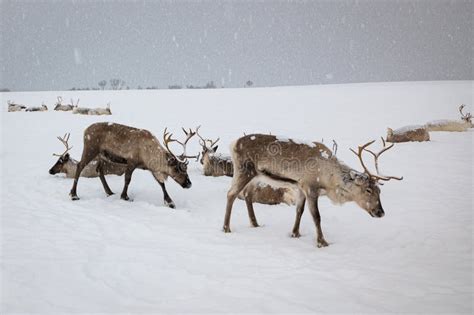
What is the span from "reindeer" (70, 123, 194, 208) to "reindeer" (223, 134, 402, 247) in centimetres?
202

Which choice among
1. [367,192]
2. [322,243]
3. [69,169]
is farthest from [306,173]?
[69,169]

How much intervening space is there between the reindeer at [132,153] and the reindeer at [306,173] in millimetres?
2017

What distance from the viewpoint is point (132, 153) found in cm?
783

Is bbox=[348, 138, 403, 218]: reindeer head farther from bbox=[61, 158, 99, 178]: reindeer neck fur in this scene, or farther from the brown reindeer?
bbox=[61, 158, 99, 178]: reindeer neck fur

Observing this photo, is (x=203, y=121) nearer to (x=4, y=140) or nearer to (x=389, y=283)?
(x=4, y=140)

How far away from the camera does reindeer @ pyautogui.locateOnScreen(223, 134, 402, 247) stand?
5.46 metres

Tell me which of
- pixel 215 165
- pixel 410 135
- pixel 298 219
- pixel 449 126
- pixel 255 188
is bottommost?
pixel 298 219

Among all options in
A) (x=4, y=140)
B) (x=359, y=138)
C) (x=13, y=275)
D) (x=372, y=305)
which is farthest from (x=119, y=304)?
(x=4, y=140)

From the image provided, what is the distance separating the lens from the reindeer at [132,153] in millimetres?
7727

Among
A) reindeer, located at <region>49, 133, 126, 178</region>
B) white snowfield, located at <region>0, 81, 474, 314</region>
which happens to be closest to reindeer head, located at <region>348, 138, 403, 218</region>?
white snowfield, located at <region>0, 81, 474, 314</region>

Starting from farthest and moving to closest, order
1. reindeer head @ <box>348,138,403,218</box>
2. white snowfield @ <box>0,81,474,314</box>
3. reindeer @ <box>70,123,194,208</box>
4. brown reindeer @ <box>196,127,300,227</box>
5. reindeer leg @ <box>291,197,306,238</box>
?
reindeer @ <box>70,123,194,208</box>
brown reindeer @ <box>196,127,300,227</box>
reindeer leg @ <box>291,197,306,238</box>
reindeer head @ <box>348,138,403,218</box>
white snowfield @ <box>0,81,474,314</box>

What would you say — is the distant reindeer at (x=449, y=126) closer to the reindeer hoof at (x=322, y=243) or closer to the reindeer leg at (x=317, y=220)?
the reindeer leg at (x=317, y=220)

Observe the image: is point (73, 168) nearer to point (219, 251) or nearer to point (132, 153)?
point (132, 153)

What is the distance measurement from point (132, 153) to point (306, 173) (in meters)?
3.95
